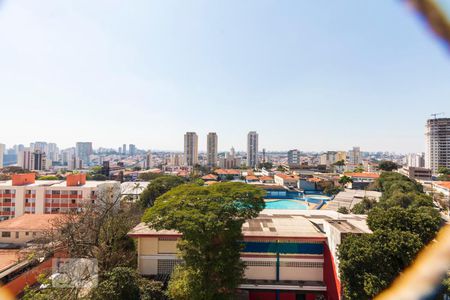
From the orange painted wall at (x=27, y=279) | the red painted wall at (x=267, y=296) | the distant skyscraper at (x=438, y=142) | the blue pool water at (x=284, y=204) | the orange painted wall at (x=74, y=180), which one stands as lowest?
the blue pool water at (x=284, y=204)

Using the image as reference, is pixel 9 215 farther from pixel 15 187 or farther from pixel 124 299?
pixel 124 299

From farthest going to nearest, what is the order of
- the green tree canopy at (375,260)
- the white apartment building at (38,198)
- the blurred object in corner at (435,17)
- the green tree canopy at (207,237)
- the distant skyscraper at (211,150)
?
the distant skyscraper at (211,150)
the white apartment building at (38,198)
the green tree canopy at (207,237)
the green tree canopy at (375,260)
the blurred object in corner at (435,17)

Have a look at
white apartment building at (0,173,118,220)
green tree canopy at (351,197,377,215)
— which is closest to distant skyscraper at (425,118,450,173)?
green tree canopy at (351,197,377,215)

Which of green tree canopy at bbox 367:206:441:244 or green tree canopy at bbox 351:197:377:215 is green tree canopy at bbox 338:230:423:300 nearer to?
green tree canopy at bbox 367:206:441:244

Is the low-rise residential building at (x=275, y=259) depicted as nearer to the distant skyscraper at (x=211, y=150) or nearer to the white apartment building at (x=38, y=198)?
the white apartment building at (x=38, y=198)

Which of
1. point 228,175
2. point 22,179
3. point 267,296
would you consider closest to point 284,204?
point 267,296

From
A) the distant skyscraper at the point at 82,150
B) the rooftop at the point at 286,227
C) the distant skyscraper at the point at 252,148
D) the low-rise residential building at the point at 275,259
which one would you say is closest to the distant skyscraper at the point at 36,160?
the distant skyscraper at the point at 252,148

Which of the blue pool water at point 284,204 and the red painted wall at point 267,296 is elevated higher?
the red painted wall at point 267,296

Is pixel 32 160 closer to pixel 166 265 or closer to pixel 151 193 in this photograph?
pixel 151 193
